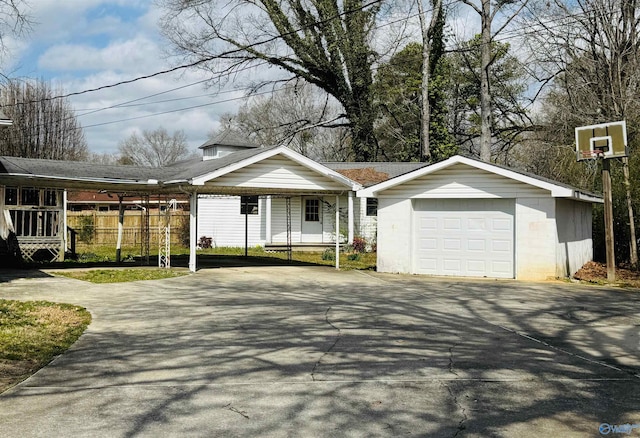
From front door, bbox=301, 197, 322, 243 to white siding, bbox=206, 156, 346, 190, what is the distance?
10954 millimetres

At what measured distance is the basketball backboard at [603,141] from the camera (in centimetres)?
1683

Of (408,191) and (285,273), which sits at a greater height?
(408,191)

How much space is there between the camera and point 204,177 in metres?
16.6

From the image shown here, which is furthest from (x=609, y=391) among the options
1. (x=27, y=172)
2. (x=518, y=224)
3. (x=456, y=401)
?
(x=27, y=172)

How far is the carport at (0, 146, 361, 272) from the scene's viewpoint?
55.5 feet

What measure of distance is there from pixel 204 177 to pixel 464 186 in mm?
7027

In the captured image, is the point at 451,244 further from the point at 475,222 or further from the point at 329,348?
the point at 329,348

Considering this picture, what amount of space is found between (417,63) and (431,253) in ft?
74.4

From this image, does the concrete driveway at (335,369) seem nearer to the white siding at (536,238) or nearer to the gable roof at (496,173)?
the white siding at (536,238)

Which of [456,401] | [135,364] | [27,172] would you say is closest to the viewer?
[456,401]

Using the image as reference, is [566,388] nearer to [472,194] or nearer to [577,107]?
[472,194]

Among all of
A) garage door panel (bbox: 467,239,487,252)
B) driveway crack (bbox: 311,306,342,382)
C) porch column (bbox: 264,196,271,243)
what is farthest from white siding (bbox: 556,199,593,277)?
porch column (bbox: 264,196,271,243)

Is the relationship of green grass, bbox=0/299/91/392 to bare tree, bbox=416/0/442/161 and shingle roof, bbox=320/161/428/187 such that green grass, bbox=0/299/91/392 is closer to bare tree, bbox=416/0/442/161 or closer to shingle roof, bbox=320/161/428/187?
shingle roof, bbox=320/161/428/187

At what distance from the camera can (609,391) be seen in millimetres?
6266
